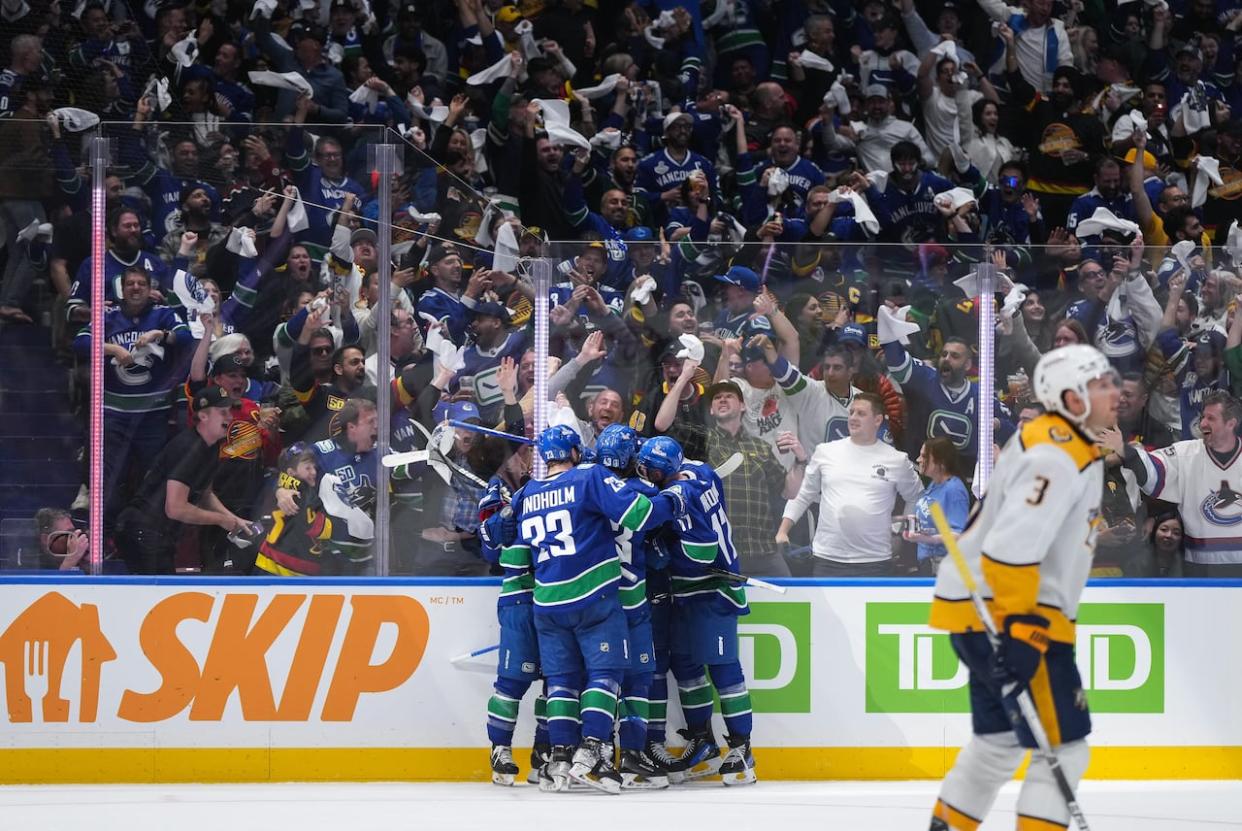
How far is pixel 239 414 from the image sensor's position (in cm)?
639

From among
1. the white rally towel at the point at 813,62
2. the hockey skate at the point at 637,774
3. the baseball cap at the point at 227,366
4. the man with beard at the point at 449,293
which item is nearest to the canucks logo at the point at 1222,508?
the hockey skate at the point at 637,774

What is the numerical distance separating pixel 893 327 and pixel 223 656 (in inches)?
113

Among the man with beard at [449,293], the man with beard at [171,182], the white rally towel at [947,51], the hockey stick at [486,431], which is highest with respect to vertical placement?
the white rally towel at [947,51]

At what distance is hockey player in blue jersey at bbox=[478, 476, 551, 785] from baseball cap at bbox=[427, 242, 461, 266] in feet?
3.07

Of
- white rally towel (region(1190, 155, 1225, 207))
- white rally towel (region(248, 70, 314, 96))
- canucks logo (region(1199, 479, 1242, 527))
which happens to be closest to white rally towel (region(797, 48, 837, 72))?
white rally towel (region(1190, 155, 1225, 207))

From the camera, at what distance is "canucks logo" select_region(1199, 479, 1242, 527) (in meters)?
6.73

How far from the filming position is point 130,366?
6.35 m

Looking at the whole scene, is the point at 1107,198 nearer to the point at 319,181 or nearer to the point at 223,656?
the point at 319,181

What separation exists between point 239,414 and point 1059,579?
11.2ft

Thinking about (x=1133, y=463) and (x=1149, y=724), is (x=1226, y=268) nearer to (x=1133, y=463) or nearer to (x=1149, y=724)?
(x=1133, y=463)

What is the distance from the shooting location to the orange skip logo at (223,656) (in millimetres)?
6316

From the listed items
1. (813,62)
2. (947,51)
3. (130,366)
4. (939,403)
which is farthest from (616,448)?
(947,51)

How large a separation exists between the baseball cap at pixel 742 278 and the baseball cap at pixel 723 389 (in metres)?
0.38

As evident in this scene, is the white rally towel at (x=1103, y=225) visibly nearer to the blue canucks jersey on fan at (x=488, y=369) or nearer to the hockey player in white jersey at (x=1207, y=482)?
the hockey player in white jersey at (x=1207, y=482)
